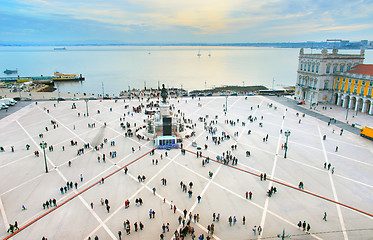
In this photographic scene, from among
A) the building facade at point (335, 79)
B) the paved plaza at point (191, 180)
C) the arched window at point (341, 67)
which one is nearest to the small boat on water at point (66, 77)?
the paved plaza at point (191, 180)

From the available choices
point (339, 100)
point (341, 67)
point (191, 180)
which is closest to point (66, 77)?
point (341, 67)

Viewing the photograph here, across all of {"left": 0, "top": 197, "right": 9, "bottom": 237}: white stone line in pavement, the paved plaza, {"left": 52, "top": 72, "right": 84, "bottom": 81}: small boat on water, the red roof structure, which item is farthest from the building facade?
{"left": 52, "top": 72, "right": 84, "bottom": 81}: small boat on water

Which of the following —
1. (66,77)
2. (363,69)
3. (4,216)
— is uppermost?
(363,69)

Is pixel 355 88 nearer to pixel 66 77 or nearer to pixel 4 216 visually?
pixel 4 216

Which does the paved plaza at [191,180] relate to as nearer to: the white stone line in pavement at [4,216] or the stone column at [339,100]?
the white stone line in pavement at [4,216]

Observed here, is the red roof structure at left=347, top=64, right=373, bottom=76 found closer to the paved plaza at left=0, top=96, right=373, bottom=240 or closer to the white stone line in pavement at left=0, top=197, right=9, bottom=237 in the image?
the paved plaza at left=0, top=96, right=373, bottom=240

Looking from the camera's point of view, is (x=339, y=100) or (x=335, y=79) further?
(x=335, y=79)

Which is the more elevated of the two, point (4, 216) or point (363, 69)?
point (363, 69)
